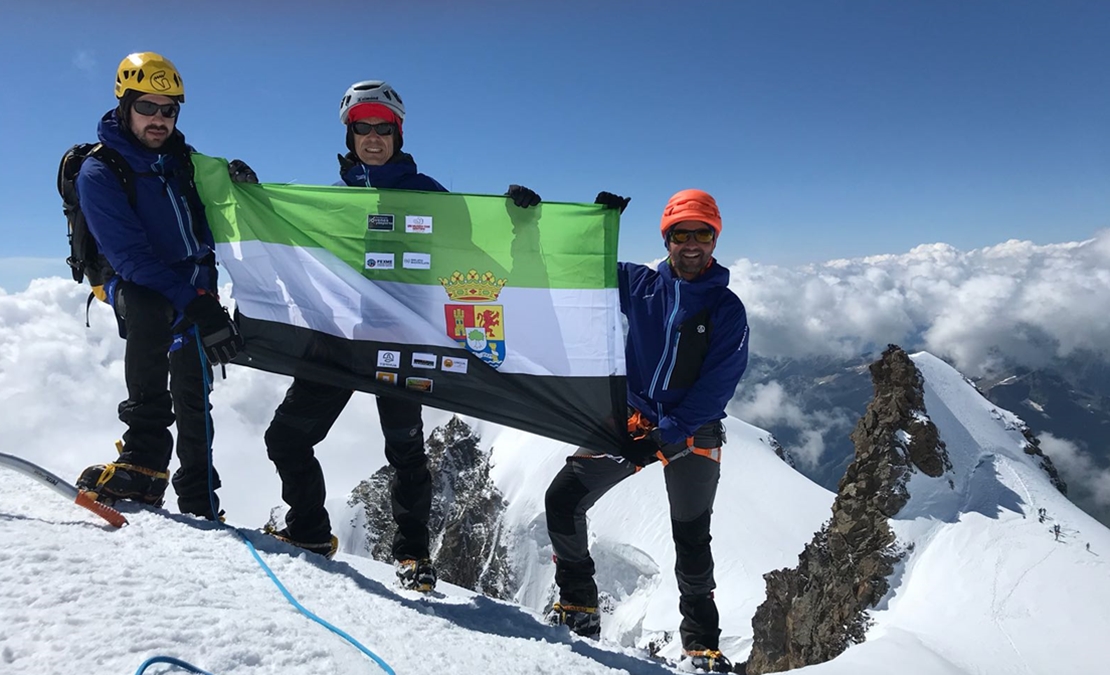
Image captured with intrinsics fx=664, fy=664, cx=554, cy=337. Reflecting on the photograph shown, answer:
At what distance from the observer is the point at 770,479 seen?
83.1 metres

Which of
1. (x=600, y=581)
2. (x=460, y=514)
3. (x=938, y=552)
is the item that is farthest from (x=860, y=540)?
(x=460, y=514)

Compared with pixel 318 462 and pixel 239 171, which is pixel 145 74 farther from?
pixel 318 462

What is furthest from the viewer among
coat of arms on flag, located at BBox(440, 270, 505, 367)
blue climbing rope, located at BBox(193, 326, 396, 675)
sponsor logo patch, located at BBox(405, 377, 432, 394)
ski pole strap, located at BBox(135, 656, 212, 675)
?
coat of arms on flag, located at BBox(440, 270, 505, 367)

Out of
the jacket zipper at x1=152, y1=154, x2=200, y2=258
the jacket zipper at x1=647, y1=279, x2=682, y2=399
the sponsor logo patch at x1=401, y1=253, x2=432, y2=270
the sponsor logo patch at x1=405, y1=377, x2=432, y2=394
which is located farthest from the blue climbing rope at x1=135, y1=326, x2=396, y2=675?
the jacket zipper at x1=647, y1=279, x2=682, y2=399

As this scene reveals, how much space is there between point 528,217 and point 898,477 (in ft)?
160

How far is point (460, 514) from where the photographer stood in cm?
9231

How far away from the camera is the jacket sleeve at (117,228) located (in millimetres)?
5758

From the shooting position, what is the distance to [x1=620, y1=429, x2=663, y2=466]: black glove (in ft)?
20.1

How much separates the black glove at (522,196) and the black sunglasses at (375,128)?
Answer: 1.27m

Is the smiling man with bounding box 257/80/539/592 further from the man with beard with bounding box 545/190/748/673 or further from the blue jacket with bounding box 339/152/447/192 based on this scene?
the man with beard with bounding box 545/190/748/673

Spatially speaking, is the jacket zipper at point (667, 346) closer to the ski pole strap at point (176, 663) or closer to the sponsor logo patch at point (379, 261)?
the sponsor logo patch at point (379, 261)

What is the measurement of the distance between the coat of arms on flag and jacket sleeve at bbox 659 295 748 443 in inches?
72.4

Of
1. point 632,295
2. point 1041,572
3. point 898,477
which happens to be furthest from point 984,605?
point 632,295

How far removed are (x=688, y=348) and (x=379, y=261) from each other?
324 centimetres
